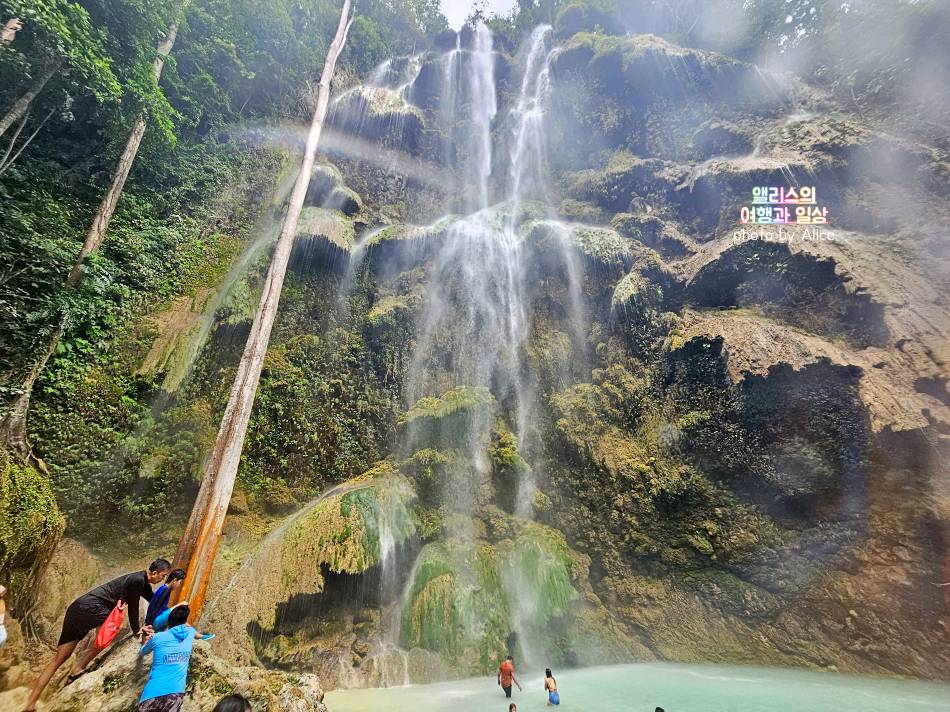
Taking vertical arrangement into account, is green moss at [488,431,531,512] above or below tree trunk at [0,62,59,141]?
below

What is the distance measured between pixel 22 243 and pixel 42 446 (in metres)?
3.58

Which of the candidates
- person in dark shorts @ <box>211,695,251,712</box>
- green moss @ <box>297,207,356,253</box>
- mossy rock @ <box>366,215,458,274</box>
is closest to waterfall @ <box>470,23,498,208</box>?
mossy rock @ <box>366,215,458,274</box>

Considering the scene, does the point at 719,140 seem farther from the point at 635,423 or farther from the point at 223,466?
the point at 223,466

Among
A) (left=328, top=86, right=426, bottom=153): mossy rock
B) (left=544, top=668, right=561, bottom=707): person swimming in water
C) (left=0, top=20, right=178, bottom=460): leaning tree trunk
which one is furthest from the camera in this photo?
(left=328, top=86, right=426, bottom=153): mossy rock

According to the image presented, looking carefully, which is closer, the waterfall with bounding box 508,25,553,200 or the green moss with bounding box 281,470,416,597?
the green moss with bounding box 281,470,416,597

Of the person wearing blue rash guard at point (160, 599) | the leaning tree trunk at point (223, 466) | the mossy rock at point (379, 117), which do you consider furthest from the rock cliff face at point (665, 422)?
the mossy rock at point (379, 117)

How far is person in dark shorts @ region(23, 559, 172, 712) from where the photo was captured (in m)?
3.21

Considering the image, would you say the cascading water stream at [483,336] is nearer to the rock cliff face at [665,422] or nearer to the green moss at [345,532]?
the rock cliff face at [665,422]

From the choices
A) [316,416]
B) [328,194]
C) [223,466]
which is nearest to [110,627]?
[223,466]

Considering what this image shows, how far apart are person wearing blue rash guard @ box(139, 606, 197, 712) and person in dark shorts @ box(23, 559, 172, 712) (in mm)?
670

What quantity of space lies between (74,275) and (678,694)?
1277 cm

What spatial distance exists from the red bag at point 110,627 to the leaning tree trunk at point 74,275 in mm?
4876

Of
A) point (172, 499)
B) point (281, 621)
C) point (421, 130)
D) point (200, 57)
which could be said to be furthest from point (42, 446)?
point (421, 130)

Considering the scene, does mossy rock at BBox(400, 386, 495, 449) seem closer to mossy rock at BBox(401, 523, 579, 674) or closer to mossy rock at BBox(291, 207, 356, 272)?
mossy rock at BBox(401, 523, 579, 674)
